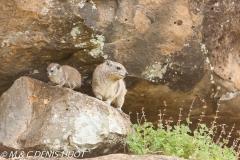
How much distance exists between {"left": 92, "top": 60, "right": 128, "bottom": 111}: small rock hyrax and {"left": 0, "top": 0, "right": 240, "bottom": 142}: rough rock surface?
24 cm

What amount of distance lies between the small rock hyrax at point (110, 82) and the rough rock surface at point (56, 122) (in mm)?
875

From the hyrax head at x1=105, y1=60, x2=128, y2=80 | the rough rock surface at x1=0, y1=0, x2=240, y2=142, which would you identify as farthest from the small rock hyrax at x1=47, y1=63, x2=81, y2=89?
the hyrax head at x1=105, y1=60, x2=128, y2=80

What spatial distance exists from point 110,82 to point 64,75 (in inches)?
36.2

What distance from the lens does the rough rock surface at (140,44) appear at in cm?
870

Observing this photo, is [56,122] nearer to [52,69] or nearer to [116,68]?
[52,69]

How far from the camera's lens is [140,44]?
9258mm

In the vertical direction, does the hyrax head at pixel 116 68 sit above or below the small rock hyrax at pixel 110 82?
→ above

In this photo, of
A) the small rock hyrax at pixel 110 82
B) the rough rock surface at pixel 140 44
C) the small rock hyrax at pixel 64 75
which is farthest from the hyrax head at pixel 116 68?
the small rock hyrax at pixel 64 75

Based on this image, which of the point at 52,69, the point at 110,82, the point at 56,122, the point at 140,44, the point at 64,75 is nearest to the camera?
the point at 56,122

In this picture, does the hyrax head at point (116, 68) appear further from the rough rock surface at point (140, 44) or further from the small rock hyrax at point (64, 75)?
the small rock hyrax at point (64, 75)

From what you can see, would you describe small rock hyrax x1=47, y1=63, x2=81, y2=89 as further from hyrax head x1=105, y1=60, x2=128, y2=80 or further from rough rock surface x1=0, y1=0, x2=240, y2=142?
hyrax head x1=105, y1=60, x2=128, y2=80

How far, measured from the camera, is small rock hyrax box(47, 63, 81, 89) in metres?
8.83

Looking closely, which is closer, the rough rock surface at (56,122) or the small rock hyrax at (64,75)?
the rough rock surface at (56,122)

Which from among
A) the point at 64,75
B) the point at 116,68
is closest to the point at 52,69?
the point at 64,75
